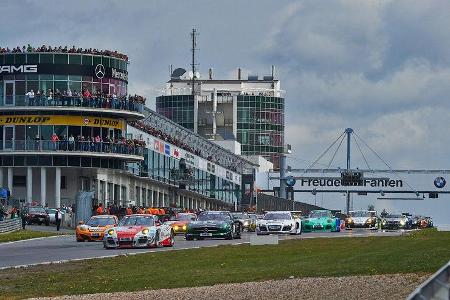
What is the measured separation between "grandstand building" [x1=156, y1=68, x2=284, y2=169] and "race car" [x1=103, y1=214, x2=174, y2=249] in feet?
438

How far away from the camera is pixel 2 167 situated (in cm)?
9444

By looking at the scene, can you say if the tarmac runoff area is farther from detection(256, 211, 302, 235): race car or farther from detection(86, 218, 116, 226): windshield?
detection(256, 211, 302, 235): race car

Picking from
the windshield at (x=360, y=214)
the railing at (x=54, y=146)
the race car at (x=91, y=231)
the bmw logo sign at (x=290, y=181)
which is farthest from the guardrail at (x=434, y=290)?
the bmw logo sign at (x=290, y=181)

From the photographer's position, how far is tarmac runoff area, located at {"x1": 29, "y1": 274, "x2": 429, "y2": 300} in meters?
20.6

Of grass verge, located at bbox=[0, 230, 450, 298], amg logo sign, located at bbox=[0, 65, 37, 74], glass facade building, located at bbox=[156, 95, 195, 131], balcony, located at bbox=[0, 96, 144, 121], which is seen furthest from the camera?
glass facade building, located at bbox=[156, 95, 195, 131]

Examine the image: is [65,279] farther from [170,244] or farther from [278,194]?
[278,194]

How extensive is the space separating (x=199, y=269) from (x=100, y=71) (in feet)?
217

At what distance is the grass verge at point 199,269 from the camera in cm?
2530

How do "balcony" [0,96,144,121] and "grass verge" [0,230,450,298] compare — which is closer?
"grass verge" [0,230,450,298]

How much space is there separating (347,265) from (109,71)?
230 feet

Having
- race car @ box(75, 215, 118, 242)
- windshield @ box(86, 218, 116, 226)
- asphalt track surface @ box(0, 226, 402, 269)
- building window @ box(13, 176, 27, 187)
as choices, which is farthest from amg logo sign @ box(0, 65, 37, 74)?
asphalt track surface @ box(0, 226, 402, 269)

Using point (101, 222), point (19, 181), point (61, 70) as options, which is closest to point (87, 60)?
point (61, 70)

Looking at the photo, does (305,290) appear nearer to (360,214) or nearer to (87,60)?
(360,214)

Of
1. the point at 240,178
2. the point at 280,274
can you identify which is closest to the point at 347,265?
the point at 280,274
